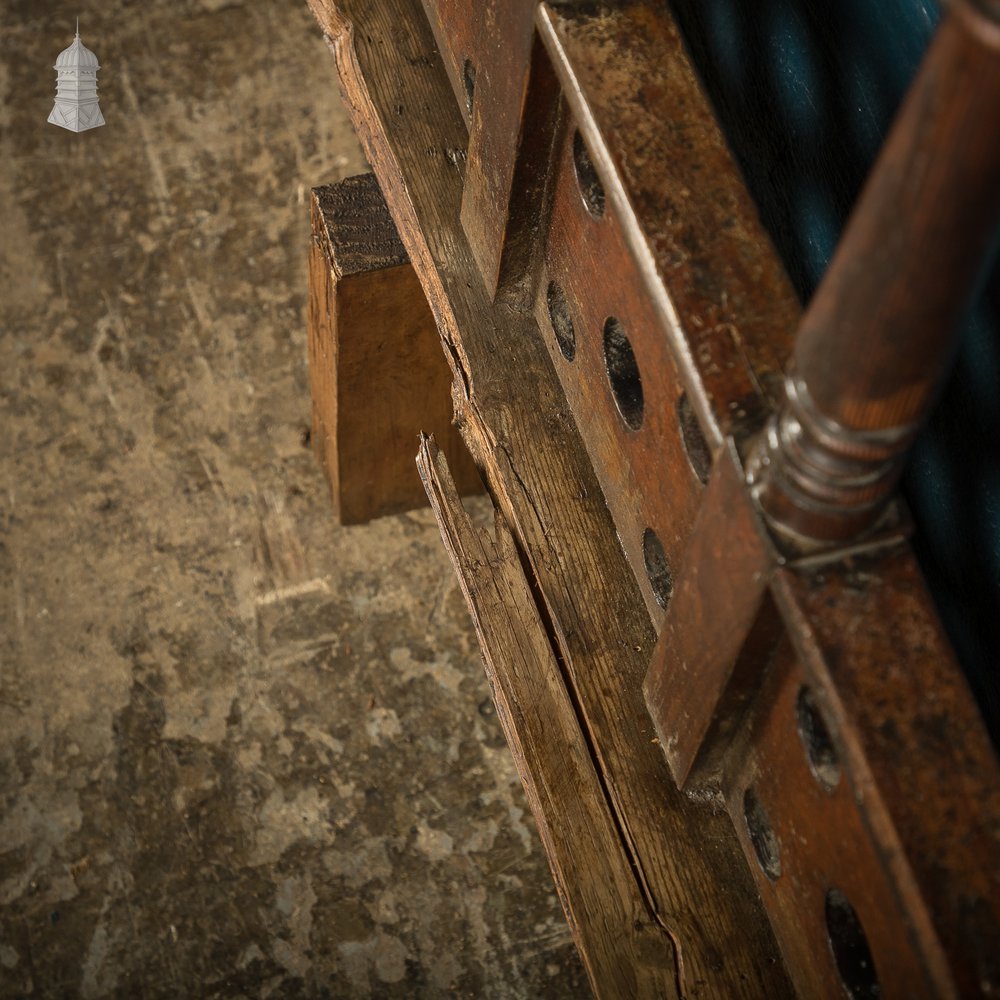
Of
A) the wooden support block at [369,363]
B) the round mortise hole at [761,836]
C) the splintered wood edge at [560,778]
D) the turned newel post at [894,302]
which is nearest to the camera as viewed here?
the turned newel post at [894,302]

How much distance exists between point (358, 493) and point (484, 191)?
117 centimetres

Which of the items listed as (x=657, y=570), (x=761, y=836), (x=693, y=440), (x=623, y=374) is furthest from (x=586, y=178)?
(x=761, y=836)

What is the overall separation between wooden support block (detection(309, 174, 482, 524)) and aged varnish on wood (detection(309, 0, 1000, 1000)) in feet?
0.42

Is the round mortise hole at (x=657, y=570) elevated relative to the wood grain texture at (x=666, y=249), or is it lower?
lower

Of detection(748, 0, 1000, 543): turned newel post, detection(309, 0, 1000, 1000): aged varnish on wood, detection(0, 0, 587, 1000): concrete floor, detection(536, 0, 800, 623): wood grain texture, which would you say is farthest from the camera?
detection(0, 0, 587, 1000): concrete floor

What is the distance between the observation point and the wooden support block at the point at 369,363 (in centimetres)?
220

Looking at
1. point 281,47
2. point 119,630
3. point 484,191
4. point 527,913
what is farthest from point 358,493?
point 281,47

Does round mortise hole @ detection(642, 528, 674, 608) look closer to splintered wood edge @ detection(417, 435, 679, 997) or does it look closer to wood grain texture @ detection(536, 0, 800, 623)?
wood grain texture @ detection(536, 0, 800, 623)

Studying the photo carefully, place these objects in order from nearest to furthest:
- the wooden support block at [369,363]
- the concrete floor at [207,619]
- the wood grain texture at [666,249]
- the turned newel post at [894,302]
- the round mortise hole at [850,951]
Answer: the turned newel post at [894,302] < the wood grain texture at [666,249] < the round mortise hole at [850,951] < the wooden support block at [369,363] < the concrete floor at [207,619]

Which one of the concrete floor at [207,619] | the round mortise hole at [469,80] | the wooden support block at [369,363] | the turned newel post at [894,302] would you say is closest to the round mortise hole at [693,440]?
the turned newel post at [894,302]

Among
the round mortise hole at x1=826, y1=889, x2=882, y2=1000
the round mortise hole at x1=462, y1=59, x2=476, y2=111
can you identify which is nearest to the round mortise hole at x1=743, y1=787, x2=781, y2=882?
the round mortise hole at x1=826, y1=889, x2=882, y2=1000

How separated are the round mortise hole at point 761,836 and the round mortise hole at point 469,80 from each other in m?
1.09

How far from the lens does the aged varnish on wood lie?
0.99 m

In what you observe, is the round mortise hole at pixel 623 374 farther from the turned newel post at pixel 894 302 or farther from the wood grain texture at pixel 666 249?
the turned newel post at pixel 894 302
